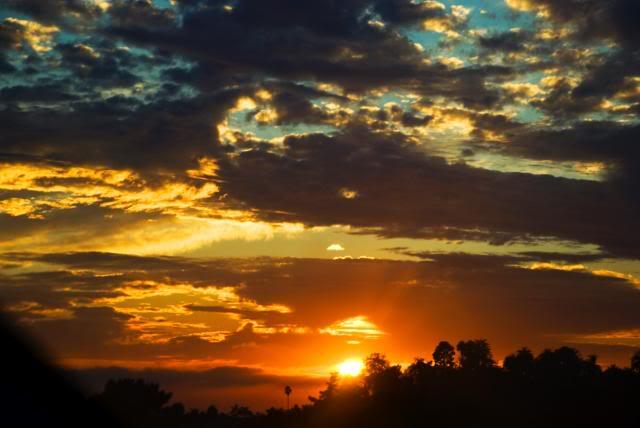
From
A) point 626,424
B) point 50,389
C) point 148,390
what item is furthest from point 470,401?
point 50,389

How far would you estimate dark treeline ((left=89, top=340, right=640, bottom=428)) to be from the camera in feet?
358

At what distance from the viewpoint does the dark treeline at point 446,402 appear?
109 meters

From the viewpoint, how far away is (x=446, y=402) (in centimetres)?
11638

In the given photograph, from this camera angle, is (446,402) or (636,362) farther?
(636,362)

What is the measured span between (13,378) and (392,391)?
246 ft

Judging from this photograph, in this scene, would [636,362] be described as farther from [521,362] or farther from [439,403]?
[439,403]

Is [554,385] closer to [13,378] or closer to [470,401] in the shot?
[470,401]

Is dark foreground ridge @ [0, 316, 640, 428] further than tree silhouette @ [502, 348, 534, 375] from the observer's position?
Result: No

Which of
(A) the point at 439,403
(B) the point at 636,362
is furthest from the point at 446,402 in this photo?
(B) the point at 636,362

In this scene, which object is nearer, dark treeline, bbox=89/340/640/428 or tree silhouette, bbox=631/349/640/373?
dark treeline, bbox=89/340/640/428

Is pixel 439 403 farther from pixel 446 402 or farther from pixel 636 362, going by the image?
pixel 636 362

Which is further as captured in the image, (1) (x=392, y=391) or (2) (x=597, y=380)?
(2) (x=597, y=380)

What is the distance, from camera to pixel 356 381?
162500 millimetres

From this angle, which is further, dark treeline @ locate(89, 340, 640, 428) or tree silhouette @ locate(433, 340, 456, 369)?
tree silhouette @ locate(433, 340, 456, 369)
